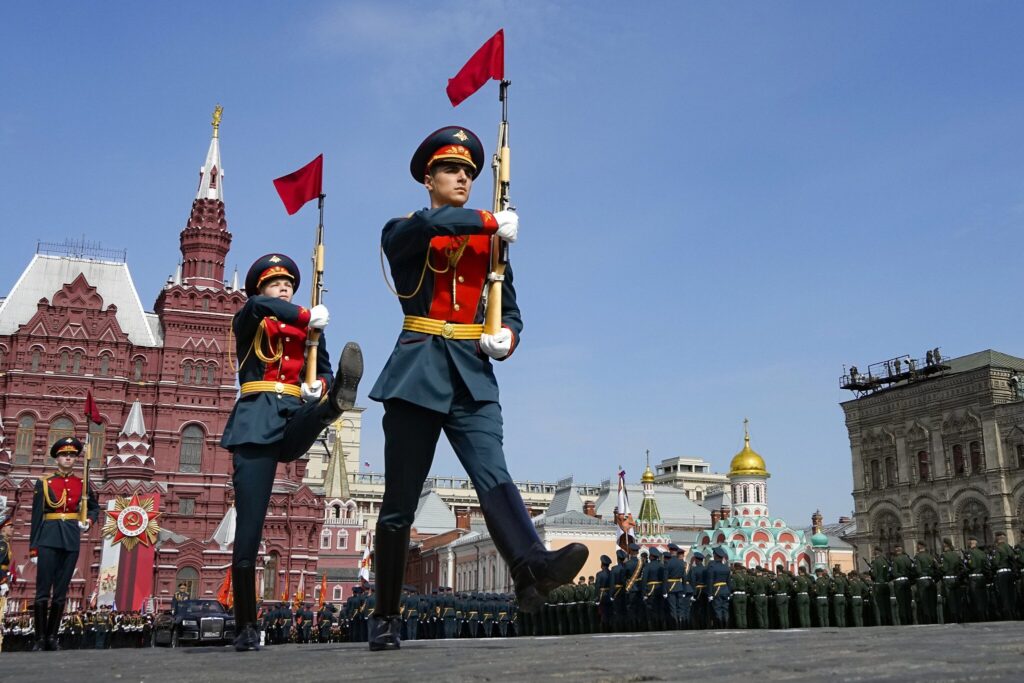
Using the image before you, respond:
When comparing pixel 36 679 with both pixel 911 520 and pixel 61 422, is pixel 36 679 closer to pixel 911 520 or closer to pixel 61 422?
pixel 61 422

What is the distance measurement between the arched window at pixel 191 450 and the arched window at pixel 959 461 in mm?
33619

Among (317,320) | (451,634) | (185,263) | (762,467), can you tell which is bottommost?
(451,634)

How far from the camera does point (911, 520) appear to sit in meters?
45.6

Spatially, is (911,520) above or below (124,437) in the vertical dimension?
below

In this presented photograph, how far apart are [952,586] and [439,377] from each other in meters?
11.8

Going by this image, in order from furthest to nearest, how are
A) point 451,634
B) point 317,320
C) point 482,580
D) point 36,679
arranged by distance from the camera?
point 482,580 < point 451,634 < point 317,320 < point 36,679

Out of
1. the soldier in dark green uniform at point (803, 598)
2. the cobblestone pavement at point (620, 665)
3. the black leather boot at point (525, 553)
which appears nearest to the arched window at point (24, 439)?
the soldier in dark green uniform at point (803, 598)

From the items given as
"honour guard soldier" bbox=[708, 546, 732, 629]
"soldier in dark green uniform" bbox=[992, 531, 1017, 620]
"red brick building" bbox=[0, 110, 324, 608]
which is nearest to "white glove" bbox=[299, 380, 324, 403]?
"honour guard soldier" bbox=[708, 546, 732, 629]

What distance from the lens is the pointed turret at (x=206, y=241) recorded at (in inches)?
1802

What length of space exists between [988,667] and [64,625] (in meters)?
25.3

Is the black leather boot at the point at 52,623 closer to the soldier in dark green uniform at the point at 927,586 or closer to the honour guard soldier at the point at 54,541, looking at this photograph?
the honour guard soldier at the point at 54,541

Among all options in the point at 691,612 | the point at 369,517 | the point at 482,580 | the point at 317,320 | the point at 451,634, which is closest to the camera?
the point at 317,320

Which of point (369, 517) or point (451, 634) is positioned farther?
point (369, 517)

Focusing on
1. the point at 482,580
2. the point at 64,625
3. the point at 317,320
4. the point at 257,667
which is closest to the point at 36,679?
the point at 257,667
